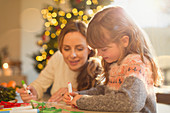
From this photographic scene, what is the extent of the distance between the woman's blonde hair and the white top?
666 millimetres

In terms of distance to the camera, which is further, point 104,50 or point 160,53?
point 160,53

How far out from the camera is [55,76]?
165 cm

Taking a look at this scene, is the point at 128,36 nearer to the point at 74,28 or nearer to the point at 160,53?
the point at 74,28

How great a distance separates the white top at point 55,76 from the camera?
1561mm

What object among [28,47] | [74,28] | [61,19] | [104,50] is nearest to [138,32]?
[104,50]

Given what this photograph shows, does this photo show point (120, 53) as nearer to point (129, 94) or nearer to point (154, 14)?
point (129, 94)

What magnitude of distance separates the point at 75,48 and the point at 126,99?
672mm

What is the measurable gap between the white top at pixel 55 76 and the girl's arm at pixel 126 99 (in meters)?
0.75

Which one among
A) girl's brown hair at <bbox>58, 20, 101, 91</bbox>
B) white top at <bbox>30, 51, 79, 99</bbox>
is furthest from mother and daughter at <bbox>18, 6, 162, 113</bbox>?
white top at <bbox>30, 51, 79, 99</bbox>

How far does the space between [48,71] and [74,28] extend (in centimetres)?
→ 45

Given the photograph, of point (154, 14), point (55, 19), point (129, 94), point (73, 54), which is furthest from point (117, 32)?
point (154, 14)

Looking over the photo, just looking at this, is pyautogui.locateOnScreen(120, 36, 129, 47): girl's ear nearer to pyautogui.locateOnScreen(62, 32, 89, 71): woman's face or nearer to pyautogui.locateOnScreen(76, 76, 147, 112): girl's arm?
pyautogui.locateOnScreen(76, 76, 147, 112): girl's arm

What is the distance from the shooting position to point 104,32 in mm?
894

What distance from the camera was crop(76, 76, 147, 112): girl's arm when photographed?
0.73 m
